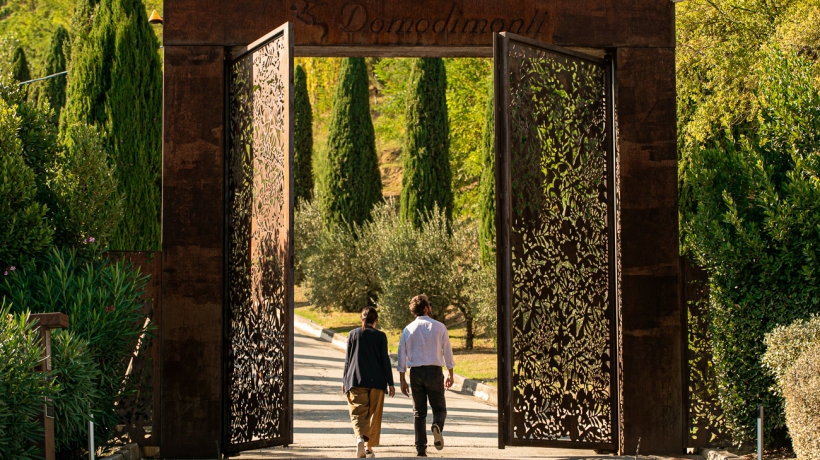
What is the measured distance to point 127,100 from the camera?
20047 mm

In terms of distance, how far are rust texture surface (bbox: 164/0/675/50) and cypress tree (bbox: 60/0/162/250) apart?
39.3 ft

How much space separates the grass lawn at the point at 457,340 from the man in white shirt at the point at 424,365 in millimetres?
6494

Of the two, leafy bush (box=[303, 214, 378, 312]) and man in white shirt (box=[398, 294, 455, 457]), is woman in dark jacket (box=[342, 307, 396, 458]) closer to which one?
man in white shirt (box=[398, 294, 455, 457])

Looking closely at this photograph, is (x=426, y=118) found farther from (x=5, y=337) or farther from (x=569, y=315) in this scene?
(x=5, y=337)

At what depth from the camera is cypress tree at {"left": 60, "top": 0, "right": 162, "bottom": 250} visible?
64.5ft

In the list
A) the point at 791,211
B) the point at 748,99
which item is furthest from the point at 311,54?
the point at 748,99

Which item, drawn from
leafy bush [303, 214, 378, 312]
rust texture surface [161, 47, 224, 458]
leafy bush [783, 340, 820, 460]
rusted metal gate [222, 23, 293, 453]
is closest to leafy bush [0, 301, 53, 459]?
rust texture surface [161, 47, 224, 458]

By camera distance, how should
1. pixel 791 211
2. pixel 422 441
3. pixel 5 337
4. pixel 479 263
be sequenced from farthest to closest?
pixel 479 263
pixel 422 441
pixel 791 211
pixel 5 337

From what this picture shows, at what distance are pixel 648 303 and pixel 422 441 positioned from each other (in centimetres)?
259

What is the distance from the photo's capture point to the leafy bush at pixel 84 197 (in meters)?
9.12

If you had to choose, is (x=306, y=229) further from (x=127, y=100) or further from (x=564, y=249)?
(x=564, y=249)

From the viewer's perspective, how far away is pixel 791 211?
815 cm

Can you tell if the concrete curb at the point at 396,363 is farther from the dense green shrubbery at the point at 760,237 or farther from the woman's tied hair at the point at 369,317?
the dense green shrubbery at the point at 760,237

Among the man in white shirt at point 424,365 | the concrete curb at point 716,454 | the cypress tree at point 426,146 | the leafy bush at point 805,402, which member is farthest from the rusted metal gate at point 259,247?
A: the cypress tree at point 426,146
